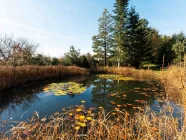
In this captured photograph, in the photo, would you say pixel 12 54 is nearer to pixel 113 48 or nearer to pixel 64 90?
pixel 64 90

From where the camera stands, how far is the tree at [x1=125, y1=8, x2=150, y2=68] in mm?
18250

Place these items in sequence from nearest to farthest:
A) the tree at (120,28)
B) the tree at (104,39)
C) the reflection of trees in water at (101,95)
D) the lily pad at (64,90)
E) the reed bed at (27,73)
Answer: the reflection of trees in water at (101,95) < the lily pad at (64,90) < the reed bed at (27,73) < the tree at (120,28) < the tree at (104,39)

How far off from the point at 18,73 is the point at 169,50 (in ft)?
71.8

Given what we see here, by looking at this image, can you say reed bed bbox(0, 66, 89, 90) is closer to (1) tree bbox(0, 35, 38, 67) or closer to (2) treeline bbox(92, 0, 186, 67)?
(1) tree bbox(0, 35, 38, 67)

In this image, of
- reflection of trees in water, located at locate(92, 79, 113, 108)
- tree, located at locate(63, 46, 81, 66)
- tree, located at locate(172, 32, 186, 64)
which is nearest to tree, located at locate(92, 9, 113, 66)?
tree, located at locate(63, 46, 81, 66)

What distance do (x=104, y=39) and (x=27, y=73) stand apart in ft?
47.0

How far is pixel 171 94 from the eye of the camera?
5918 mm

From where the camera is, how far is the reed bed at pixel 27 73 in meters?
6.89

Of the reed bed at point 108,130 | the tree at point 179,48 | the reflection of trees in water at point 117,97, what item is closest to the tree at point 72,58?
the reflection of trees in water at point 117,97

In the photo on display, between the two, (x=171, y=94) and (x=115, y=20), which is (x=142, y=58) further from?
(x=171, y=94)

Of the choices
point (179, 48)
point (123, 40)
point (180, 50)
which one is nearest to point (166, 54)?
point (123, 40)

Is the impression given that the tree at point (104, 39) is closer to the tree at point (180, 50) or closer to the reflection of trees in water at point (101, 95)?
the tree at point (180, 50)

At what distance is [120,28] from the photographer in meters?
18.5

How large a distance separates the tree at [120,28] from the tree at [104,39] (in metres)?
1.22
